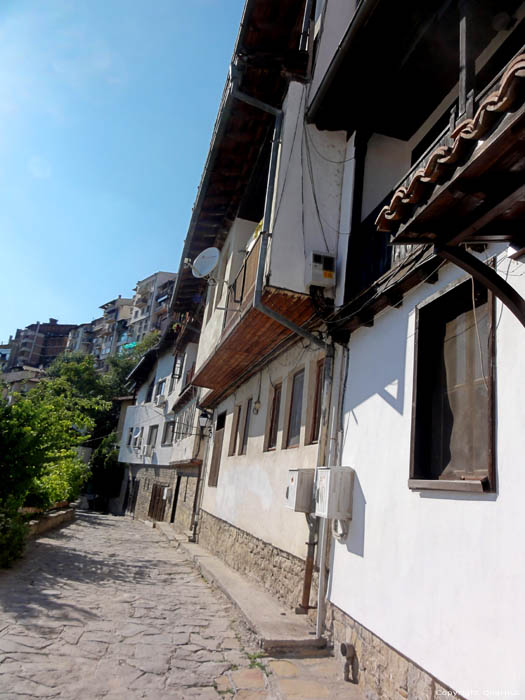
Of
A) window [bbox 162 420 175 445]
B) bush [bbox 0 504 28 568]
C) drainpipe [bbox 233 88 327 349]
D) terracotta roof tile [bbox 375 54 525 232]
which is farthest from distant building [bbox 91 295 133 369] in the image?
terracotta roof tile [bbox 375 54 525 232]

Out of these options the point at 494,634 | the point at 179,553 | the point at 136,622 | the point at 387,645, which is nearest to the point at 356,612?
the point at 387,645

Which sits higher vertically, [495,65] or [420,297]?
[495,65]

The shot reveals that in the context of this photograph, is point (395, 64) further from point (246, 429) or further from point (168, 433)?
point (168, 433)

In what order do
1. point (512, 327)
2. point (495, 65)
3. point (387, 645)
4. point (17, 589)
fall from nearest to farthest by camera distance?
1. point (512, 327)
2. point (387, 645)
3. point (495, 65)
4. point (17, 589)

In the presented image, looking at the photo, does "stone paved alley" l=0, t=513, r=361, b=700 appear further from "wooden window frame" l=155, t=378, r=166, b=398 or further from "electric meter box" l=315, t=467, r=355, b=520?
"wooden window frame" l=155, t=378, r=166, b=398

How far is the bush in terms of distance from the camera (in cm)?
796

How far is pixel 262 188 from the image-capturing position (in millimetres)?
10258

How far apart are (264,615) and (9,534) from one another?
4555 millimetres

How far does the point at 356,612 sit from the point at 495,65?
5865 mm

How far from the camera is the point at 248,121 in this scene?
30.8ft

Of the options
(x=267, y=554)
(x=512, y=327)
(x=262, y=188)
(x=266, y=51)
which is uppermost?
(x=266, y=51)

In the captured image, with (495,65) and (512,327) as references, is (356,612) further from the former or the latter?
(495,65)

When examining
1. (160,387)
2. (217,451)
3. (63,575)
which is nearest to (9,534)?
(63,575)

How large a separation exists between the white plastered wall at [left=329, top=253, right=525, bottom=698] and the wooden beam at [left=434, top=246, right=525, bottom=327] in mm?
607
